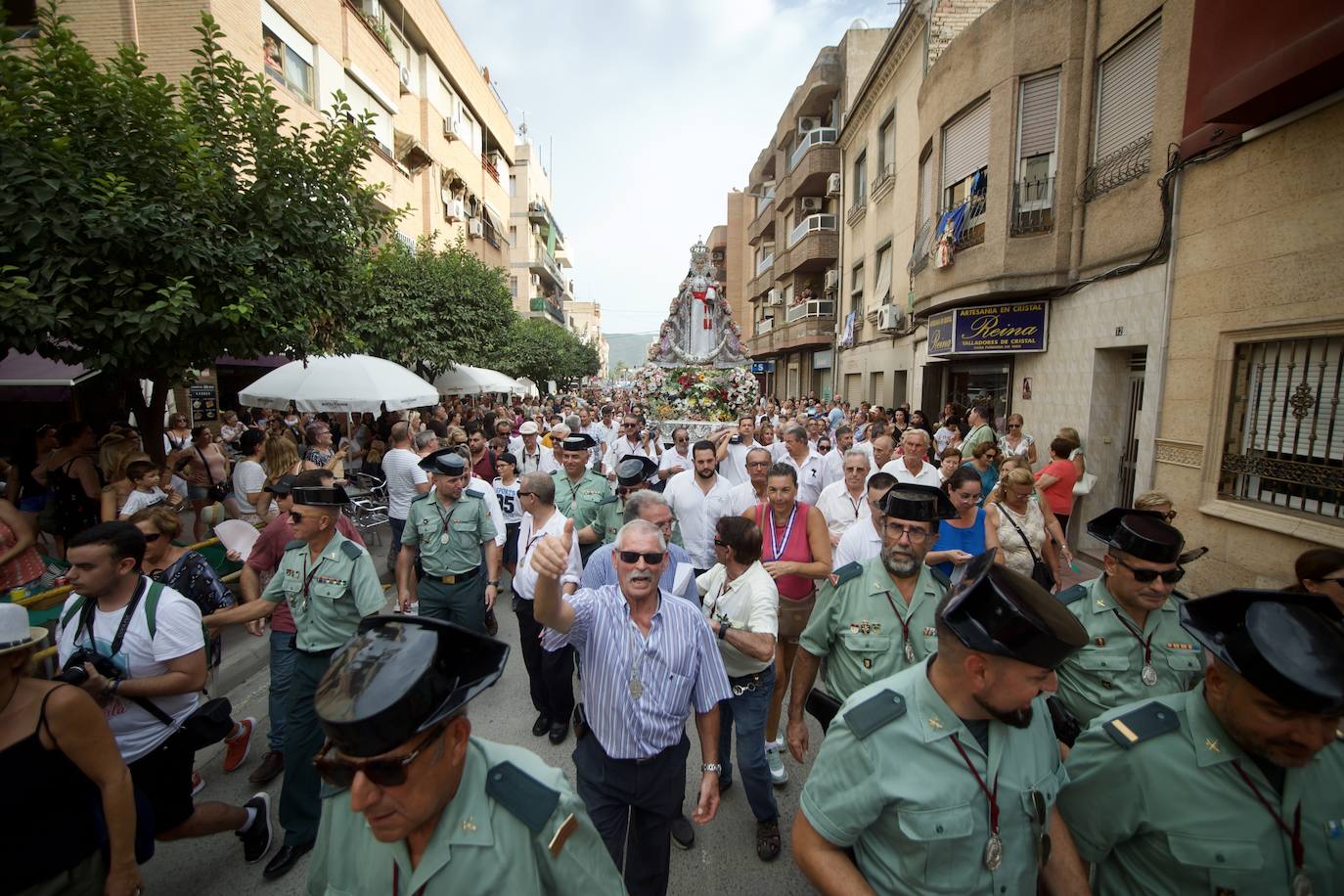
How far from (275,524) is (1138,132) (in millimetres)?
11216

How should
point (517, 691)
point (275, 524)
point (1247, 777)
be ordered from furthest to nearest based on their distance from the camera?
point (517, 691) < point (275, 524) < point (1247, 777)

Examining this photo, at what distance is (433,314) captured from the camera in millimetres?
16031

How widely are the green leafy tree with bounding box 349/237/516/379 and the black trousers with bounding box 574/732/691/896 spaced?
12.6 meters

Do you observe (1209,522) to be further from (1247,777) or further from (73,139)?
(73,139)

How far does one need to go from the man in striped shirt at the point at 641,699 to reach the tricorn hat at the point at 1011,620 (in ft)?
3.71

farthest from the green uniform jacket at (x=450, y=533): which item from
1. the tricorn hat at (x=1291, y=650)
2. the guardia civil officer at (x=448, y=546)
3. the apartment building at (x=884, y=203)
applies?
the apartment building at (x=884, y=203)

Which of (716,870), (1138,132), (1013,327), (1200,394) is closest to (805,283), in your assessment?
(1013,327)

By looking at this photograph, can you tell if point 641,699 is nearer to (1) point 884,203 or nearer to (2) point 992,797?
(2) point 992,797

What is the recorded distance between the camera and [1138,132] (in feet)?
27.8

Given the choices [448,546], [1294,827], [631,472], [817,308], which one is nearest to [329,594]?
[448,546]

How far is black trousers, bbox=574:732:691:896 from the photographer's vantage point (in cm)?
252

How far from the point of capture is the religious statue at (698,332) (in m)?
12.5

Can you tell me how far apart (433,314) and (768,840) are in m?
15.5

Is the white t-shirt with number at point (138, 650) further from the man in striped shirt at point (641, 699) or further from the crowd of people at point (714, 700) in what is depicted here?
the man in striped shirt at point (641, 699)
